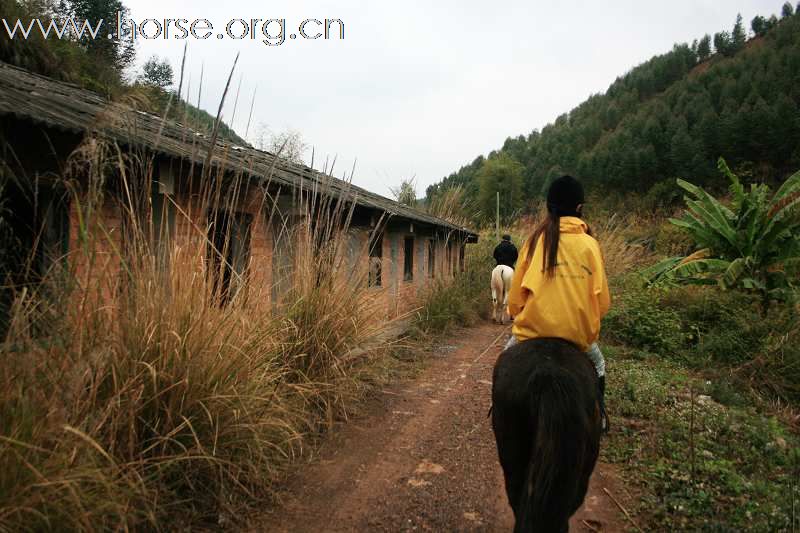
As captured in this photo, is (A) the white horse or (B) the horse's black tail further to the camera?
(A) the white horse

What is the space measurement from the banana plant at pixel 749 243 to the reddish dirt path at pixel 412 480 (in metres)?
4.89

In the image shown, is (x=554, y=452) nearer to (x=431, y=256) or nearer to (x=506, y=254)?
(x=506, y=254)

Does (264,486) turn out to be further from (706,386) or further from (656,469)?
(706,386)

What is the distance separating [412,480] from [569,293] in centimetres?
176

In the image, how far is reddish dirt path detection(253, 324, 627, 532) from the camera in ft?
8.72

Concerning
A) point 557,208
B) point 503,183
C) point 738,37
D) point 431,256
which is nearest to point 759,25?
point 738,37

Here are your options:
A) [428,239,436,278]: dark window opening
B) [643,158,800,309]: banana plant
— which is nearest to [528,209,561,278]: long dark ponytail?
[643,158,800,309]: banana plant

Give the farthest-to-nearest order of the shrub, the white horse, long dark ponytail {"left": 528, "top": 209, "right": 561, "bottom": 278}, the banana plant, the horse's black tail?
the white horse < the shrub < the banana plant < long dark ponytail {"left": 528, "top": 209, "right": 561, "bottom": 278} < the horse's black tail

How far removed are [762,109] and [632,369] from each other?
125 feet

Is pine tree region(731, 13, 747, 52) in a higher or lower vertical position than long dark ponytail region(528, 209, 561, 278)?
higher

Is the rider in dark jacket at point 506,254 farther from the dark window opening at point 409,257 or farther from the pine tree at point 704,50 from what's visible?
the pine tree at point 704,50

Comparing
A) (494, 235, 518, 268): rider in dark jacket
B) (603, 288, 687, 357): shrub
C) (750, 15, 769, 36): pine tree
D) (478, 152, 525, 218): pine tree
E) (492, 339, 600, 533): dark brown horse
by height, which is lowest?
(603, 288, 687, 357): shrub

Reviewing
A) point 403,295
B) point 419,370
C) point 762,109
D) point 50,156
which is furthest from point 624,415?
point 762,109

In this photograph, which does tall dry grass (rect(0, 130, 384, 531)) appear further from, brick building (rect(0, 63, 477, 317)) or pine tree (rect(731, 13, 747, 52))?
pine tree (rect(731, 13, 747, 52))
